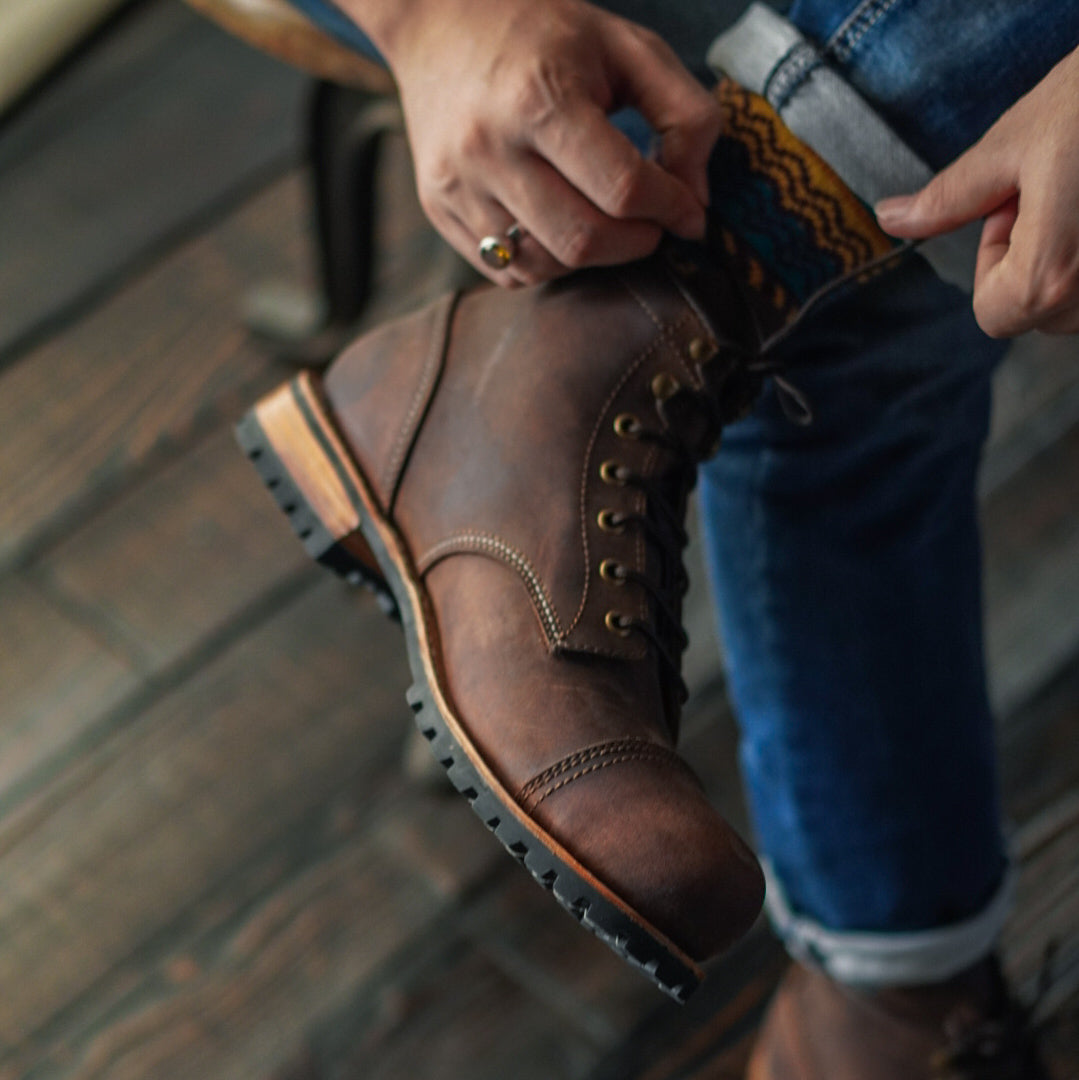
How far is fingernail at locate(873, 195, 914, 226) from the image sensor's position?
1.88ft

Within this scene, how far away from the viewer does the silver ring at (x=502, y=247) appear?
647 millimetres

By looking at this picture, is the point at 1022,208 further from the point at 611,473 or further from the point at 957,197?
the point at 611,473

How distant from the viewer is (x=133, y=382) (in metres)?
1.50

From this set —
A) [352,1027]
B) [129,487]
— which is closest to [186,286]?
[129,487]

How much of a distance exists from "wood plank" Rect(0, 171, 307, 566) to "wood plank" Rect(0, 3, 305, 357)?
0.06 meters

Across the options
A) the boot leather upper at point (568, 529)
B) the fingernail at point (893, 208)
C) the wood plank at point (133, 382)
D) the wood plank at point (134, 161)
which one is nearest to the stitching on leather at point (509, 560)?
the boot leather upper at point (568, 529)

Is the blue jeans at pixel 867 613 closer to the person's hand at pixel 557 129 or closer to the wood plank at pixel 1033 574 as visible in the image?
the person's hand at pixel 557 129

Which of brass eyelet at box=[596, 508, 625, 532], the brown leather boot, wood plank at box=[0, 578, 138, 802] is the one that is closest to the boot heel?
brass eyelet at box=[596, 508, 625, 532]

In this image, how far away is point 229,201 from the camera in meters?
1.70

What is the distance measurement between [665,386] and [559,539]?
9 cm

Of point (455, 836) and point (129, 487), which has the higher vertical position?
point (129, 487)

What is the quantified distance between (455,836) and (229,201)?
3.20 feet

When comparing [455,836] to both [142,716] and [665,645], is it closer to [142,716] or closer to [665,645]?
[142,716]

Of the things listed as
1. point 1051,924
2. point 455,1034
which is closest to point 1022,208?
point 1051,924
